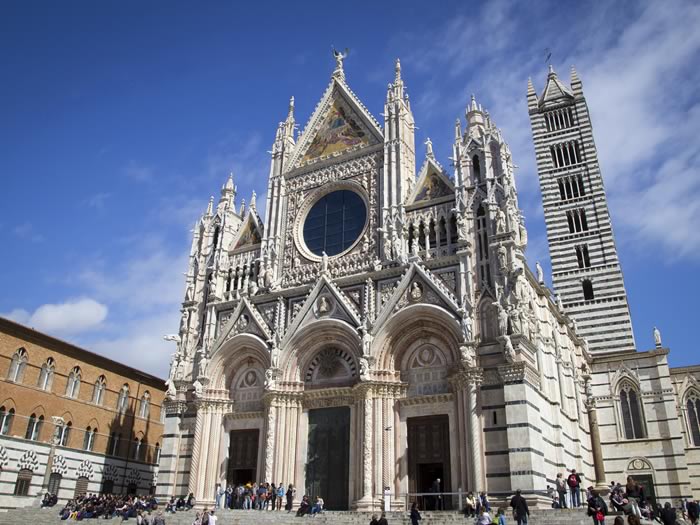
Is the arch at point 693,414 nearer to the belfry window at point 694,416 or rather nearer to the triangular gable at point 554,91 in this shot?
the belfry window at point 694,416

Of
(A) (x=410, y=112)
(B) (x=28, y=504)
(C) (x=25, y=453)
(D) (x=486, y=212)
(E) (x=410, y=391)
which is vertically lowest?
(B) (x=28, y=504)

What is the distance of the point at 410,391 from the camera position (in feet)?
75.4

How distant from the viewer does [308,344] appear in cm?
2550

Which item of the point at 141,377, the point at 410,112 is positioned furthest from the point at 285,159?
the point at 141,377

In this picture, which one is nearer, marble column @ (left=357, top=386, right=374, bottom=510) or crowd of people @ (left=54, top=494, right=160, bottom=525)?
marble column @ (left=357, top=386, right=374, bottom=510)

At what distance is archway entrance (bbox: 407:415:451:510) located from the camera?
21406 millimetres

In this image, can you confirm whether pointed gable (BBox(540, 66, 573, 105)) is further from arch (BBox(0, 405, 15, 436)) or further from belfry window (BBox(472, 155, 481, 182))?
arch (BBox(0, 405, 15, 436))

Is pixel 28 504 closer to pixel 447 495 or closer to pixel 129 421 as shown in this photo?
pixel 129 421

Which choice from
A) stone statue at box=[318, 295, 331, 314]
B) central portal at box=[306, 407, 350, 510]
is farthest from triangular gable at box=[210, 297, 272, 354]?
central portal at box=[306, 407, 350, 510]

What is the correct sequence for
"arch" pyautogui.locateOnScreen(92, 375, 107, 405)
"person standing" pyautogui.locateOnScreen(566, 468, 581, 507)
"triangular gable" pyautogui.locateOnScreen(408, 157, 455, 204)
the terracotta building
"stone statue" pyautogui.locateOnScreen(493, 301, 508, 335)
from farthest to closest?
"arch" pyautogui.locateOnScreen(92, 375, 107, 405) < the terracotta building < "triangular gable" pyautogui.locateOnScreen(408, 157, 455, 204) < "stone statue" pyautogui.locateOnScreen(493, 301, 508, 335) < "person standing" pyautogui.locateOnScreen(566, 468, 581, 507)

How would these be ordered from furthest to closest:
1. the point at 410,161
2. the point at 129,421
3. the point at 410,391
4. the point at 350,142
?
the point at 129,421, the point at 350,142, the point at 410,161, the point at 410,391

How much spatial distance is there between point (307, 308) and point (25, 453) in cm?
1552

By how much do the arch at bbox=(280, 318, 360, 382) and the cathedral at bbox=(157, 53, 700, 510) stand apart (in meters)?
0.08

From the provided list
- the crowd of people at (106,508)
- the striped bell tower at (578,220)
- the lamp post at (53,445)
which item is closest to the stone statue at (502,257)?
the crowd of people at (106,508)
